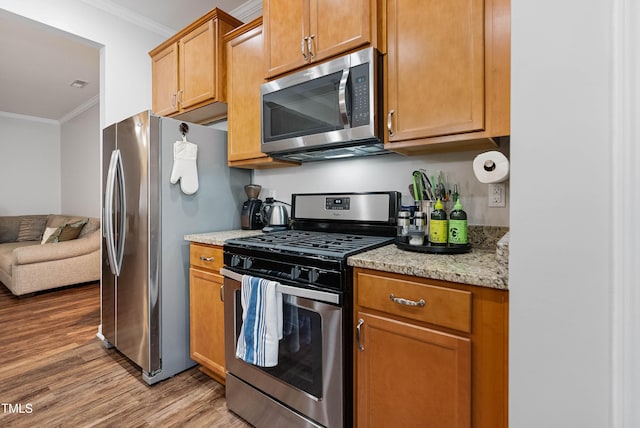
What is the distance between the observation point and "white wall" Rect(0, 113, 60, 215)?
17.5 ft

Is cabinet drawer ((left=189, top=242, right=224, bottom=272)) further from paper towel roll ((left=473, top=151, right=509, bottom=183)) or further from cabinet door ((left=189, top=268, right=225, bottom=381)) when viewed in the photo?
paper towel roll ((left=473, top=151, right=509, bottom=183))

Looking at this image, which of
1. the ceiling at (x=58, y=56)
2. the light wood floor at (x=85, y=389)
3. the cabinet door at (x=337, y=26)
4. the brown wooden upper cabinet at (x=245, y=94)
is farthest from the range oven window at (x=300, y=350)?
the ceiling at (x=58, y=56)

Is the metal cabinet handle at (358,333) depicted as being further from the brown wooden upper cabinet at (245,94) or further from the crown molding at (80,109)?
the crown molding at (80,109)

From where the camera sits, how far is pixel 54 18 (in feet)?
7.42

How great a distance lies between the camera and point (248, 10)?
97.8 inches

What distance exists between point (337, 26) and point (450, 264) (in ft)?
4.02

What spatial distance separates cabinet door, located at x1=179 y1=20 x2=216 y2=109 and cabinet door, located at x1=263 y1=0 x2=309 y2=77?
568 millimetres

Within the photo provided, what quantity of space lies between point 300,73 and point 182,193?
1.06m

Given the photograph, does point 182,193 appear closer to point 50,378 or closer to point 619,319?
point 50,378

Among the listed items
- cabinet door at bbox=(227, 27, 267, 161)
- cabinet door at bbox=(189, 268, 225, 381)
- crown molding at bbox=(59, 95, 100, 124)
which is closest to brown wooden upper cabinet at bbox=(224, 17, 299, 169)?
cabinet door at bbox=(227, 27, 267, 161)

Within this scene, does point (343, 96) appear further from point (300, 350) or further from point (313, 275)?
point (300, 350)

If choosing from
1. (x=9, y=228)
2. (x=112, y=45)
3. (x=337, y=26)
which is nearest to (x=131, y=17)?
(x=112, y=45)

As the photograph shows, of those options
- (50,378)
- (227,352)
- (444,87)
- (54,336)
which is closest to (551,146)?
(444,87)

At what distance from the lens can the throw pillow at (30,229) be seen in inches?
200
